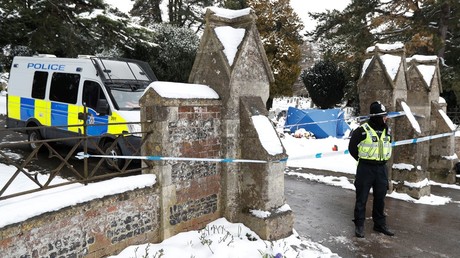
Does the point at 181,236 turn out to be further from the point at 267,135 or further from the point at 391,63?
the point at 391,63

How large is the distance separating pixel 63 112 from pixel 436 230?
787 cm

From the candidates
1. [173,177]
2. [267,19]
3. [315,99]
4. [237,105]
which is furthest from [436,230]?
[267,19]

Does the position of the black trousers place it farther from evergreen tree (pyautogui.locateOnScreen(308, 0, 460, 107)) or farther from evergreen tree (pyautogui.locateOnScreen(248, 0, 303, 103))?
evergreen tree (pyautogui.locateOnScreen(248, 0, 303, 103))

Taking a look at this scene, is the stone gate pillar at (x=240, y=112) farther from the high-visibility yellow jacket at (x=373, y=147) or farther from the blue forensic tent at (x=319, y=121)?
the blue forensic tent at (x=319, y=121)

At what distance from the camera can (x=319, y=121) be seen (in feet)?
59.9

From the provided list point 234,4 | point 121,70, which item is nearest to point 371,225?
point 121,70

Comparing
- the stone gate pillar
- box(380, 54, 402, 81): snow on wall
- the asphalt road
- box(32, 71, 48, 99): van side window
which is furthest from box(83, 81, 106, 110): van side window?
box(380, 54, 402, 81): snow on wall

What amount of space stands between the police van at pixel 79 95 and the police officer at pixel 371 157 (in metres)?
3.90

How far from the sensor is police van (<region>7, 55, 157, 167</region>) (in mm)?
7051

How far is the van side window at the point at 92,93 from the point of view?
7.30 m

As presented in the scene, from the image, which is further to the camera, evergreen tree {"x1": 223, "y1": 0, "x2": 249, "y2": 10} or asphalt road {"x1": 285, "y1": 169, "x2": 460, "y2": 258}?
evergreen tree {"x1": 223, "y1": 0, "x2": 249, "y2": 10}

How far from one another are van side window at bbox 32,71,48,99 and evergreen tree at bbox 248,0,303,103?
62.6 feet

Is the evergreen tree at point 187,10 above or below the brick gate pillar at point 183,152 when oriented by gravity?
above

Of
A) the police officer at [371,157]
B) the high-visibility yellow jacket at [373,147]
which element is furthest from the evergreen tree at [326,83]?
the high-visibility yellow jacket at [373,147]
